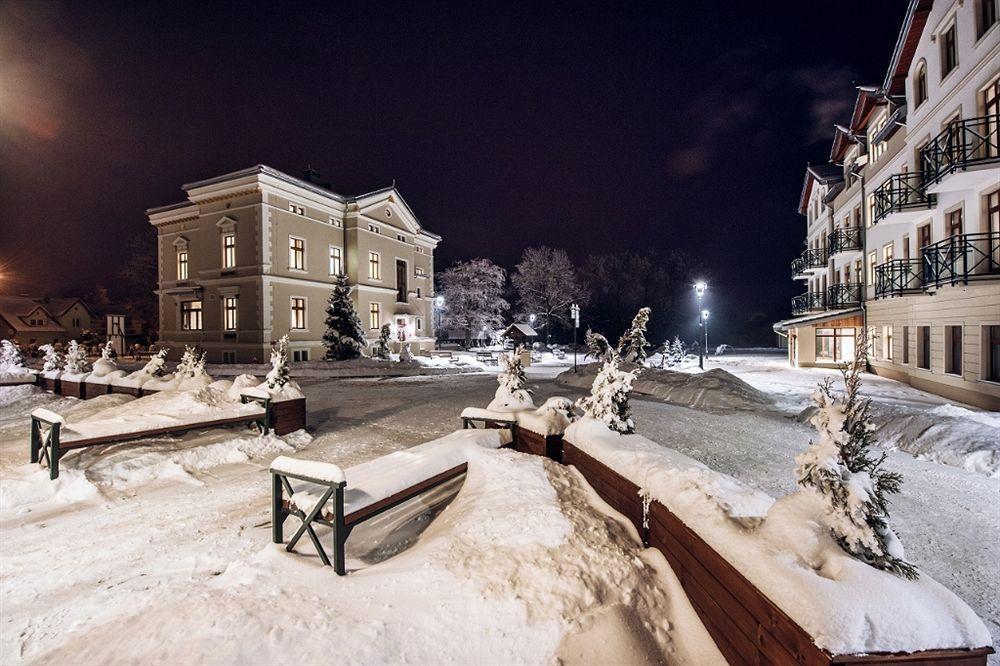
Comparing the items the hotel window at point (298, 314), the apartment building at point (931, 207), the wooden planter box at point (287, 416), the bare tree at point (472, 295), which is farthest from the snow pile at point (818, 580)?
the bare tree at point (472, 295)

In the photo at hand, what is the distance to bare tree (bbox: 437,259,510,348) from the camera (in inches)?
1884

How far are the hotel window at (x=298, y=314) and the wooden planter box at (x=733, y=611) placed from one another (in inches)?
1010

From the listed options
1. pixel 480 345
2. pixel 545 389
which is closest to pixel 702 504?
pixel 545 389

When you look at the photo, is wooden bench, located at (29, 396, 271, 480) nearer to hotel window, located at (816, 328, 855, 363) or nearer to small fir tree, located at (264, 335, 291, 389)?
small fir tree, located at (264, 335, 291, 389)

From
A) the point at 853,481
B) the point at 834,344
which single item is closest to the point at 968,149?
the point at 834,344

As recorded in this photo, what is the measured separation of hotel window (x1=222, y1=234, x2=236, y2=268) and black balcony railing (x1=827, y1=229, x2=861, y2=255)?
31182mm

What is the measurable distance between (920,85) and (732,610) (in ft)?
63.2

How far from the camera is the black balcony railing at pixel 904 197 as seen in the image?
1381cm

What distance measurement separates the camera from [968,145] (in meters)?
11.0

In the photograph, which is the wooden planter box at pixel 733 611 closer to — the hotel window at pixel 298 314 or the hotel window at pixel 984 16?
the hotel window at pixel 984 16

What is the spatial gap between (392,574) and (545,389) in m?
14.3

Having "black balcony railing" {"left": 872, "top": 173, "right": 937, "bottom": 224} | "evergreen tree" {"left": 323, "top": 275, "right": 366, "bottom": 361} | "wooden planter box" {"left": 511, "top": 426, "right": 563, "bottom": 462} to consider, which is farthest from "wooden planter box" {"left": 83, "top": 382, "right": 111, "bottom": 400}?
"black balcony railing" {"left": 872, "top": 173, "right": 937, "bottom": 224}

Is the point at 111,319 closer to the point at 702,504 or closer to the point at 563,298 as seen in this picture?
the point at 702,504

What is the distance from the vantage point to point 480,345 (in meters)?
49.7
